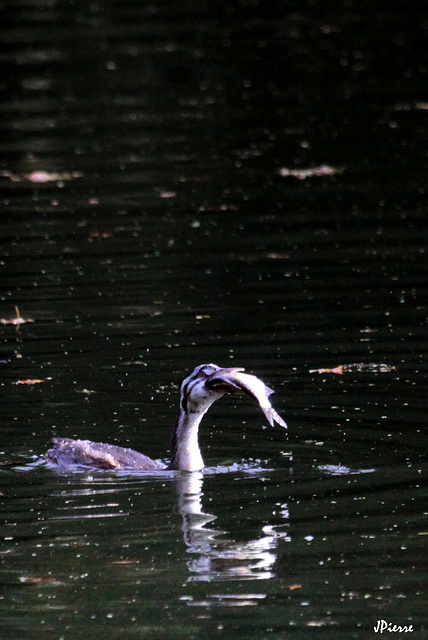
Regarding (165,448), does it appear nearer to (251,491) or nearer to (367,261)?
(251,491)

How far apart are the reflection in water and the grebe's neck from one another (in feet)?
2.26

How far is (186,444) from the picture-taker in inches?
418

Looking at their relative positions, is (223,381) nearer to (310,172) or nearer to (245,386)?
(245,386)

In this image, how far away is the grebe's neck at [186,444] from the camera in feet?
34.7

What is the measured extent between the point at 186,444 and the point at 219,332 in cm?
354

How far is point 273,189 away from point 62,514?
11.0 meters

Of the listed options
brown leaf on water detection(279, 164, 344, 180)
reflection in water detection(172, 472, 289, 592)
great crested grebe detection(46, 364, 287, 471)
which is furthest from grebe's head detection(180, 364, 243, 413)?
brown leaf on water detection(279, 164, 344, 180)

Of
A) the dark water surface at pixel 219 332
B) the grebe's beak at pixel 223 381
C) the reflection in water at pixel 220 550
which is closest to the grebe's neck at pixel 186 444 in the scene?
the dark water surface at pixel 219 332

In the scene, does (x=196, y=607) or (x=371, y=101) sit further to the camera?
(x=371, y=101)

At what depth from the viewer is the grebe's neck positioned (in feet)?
34.7

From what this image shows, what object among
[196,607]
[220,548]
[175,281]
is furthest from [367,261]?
[196,607]

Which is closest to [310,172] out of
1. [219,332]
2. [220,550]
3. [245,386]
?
[219,332]

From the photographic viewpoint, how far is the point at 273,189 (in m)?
20.1

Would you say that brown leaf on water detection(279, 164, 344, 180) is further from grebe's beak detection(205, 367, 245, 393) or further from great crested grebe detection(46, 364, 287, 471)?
grebe's beak detection(205, 367, 245, 393)
